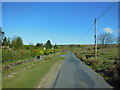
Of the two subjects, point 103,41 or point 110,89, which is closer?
point 110,89

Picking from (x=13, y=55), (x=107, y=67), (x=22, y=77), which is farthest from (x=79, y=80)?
(x=13, y=55)

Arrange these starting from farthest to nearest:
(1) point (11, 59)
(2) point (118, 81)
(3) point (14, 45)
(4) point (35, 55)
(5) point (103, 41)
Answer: (5) point (103, 41) → (4) point (35, 55) → (3) point (14, 45) → (1) point (11, 59) → (2) point (118, 81)

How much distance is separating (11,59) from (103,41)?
4479 centimetres

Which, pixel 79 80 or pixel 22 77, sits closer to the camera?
pixel 79 80

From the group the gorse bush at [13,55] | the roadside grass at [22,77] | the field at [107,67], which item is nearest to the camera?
the roadside grass at [22,77]

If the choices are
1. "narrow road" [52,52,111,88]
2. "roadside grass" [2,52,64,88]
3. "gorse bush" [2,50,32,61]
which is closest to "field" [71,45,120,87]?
"narrow road" [52,52,111,88]

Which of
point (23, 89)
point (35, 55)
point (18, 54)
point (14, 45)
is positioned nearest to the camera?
point (23, 89)

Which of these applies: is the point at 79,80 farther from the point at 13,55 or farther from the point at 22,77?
the point at 13,55

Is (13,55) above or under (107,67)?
above

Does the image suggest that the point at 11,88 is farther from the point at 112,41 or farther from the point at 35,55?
the point at 112,41

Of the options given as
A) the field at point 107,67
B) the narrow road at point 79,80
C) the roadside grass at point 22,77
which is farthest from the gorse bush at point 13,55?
the narrow road at point 79,80

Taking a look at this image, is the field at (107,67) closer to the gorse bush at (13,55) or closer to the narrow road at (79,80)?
the narrow road at (79,80)

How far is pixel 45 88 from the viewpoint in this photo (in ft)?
29.1

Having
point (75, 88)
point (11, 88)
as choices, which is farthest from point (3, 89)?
point (75, 88)
